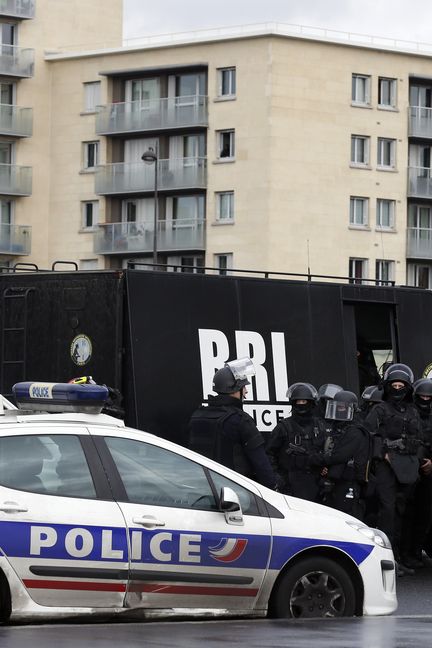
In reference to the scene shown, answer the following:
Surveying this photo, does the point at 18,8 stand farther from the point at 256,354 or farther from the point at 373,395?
the point at 373,395

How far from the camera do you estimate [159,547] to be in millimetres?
10336

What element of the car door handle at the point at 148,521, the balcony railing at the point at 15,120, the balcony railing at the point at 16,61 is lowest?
the car door handle at the point at 148,521

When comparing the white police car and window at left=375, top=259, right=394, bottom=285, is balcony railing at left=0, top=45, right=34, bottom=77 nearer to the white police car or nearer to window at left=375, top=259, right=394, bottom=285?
window at left=375, top=259, right=394, bottom=285

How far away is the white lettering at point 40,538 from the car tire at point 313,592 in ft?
4.92

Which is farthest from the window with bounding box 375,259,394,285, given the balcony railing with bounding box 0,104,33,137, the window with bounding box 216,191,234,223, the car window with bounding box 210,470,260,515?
the car window with bounding box 210,470,260,515

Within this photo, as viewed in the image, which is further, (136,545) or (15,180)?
(15,180)

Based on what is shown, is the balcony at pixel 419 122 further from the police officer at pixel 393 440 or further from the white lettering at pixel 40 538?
the white lettering at pixel 40 538

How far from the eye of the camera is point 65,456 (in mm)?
10398

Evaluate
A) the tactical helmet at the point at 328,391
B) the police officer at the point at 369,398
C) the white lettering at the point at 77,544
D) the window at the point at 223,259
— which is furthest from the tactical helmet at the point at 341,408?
the window at the point at 223,259

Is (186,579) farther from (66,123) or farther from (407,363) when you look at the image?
(66,123)

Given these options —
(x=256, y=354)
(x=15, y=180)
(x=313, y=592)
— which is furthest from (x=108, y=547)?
(x=15, y=180)

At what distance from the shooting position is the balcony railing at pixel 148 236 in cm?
7006

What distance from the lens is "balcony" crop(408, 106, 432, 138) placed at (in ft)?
233

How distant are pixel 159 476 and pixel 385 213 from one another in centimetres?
6094
